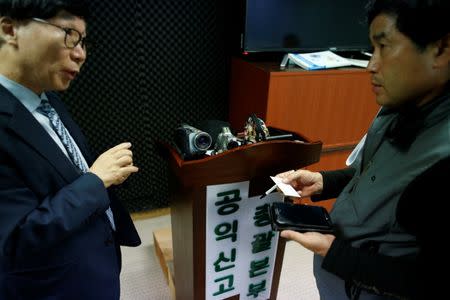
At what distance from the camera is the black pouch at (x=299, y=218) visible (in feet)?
3.34

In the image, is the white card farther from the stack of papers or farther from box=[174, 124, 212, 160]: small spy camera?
the stack of papers

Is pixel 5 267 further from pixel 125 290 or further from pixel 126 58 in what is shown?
pixel 126 58

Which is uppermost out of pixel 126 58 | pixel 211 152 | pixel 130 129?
pixel 126 58

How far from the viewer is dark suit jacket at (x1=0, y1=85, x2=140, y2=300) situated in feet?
2.81

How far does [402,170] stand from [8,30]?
3.69ft

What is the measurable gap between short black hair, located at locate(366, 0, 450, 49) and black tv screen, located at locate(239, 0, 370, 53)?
3.73 feet

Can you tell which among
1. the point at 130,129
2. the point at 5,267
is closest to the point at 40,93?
the point at 5,267

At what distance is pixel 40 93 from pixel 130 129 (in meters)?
1.23

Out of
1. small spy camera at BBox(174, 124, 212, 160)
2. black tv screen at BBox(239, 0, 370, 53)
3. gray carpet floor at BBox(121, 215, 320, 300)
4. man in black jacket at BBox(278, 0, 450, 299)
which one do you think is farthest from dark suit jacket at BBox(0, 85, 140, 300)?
black tv screen at BBox(239, 0, 370, 53)

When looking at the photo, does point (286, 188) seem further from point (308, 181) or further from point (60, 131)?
A: point (60, 131)

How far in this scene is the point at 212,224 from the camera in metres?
1.24

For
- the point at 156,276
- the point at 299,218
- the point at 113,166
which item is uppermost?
the point at 113,166

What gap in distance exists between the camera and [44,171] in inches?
35.6

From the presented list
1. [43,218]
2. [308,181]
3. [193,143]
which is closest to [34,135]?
[43,218]
